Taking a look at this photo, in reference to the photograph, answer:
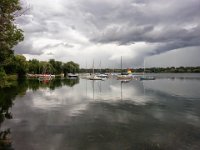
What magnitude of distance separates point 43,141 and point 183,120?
72.8 ft

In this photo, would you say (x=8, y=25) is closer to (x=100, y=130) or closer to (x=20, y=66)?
(x=100, y=130)

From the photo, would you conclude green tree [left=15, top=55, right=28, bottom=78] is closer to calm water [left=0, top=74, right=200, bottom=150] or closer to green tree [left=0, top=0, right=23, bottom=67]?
calm water [left=0, top=74, right=200, bottom=150]

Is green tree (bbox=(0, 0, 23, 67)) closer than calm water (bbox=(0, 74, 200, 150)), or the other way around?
calm water (bbox=(0, 74, 200, 150))

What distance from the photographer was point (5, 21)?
92.1 ft

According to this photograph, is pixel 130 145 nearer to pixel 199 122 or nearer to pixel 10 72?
pixel 199 122

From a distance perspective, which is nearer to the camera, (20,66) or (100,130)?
(100,130)

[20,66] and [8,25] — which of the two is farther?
[20,66]

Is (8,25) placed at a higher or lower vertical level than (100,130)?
higher

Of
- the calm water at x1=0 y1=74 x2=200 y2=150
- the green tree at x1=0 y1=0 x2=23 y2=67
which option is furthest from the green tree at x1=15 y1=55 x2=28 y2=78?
the green tree at x1=0 y1=0 x2=23 y2=67

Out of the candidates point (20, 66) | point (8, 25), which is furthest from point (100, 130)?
point (20, 66)

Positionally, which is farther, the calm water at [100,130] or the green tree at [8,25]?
Answer: the green tree at [8,25]

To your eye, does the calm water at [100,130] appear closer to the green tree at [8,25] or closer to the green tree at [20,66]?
the green tree at [8,25]

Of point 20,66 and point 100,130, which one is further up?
point 20,66

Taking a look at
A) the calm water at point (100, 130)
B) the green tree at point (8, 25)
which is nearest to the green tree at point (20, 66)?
the calm water at point (100, 130)
